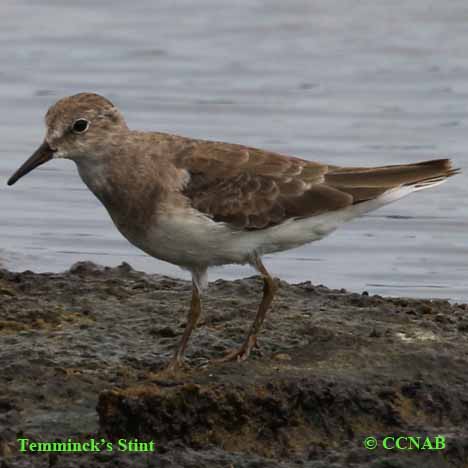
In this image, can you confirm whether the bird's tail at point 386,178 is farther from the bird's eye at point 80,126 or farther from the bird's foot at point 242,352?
the bird's eye at point 80,126

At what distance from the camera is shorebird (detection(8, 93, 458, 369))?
26.6ft

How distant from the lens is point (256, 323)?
8.28m

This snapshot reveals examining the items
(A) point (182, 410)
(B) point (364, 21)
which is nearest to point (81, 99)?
(A) point (182, 410)

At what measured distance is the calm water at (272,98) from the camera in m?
12.7

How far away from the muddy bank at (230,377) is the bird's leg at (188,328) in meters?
0.12

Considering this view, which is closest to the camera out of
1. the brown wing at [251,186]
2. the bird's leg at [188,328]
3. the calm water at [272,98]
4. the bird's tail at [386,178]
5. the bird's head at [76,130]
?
the bird's leg at [188,328]

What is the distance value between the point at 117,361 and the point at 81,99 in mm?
1614

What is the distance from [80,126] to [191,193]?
2.56 ft

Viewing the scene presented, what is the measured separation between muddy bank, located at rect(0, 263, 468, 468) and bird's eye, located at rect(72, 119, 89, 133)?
1.25 meters

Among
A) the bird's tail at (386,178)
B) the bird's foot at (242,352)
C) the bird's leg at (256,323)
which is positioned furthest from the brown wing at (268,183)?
the bird's foot at (242,352)

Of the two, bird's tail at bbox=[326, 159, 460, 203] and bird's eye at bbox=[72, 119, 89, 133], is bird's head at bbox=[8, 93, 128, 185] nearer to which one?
bird's eye at bbox=[72, 119, 89, 133]

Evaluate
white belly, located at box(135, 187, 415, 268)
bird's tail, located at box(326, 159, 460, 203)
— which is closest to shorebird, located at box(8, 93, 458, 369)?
white belly, located at box(135, 187, 415, 268)

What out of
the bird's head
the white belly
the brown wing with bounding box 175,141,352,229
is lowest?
the white belly

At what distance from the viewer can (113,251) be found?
12.7m
